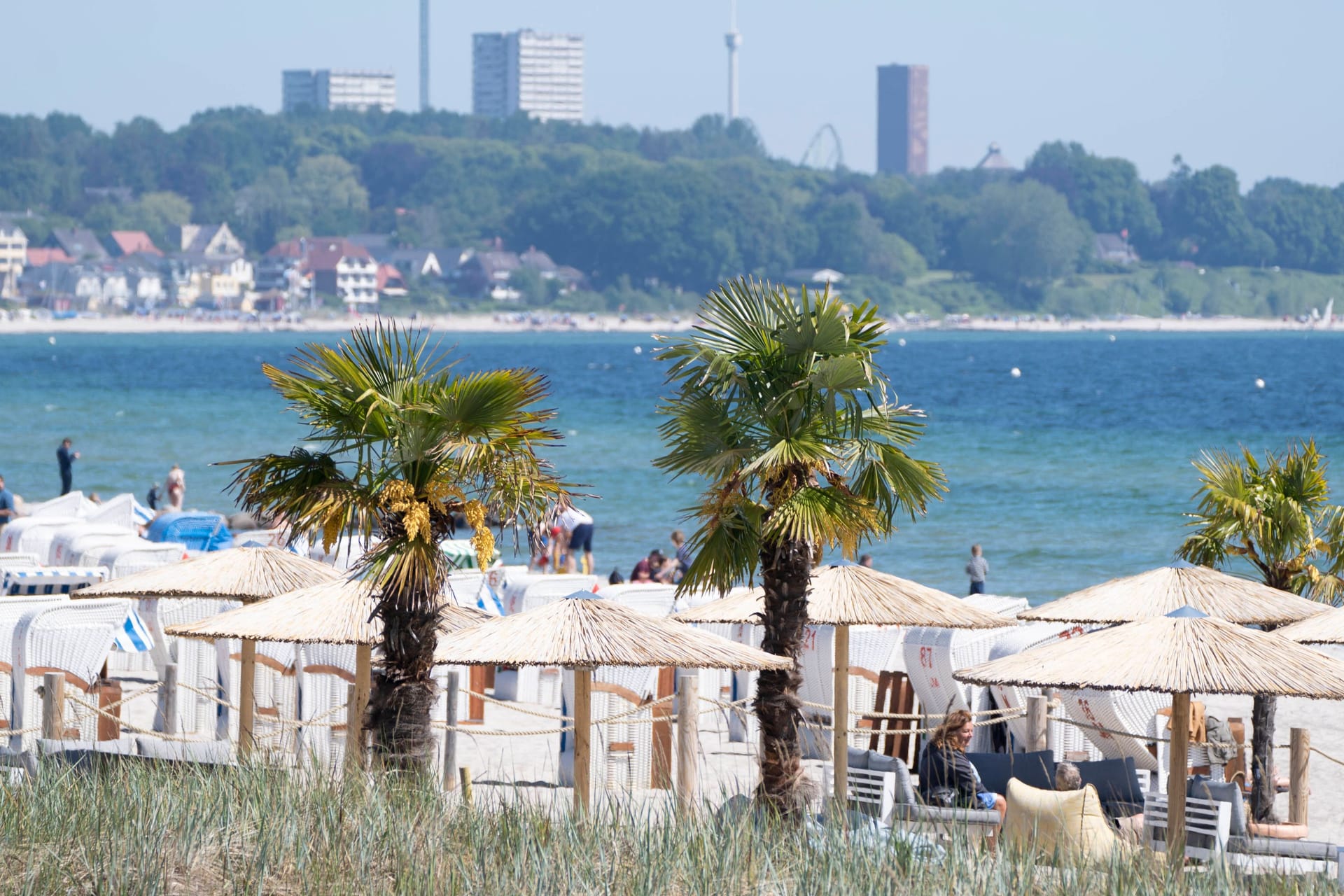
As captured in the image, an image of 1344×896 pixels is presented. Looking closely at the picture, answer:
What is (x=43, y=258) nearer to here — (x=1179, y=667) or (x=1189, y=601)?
(x=1189, y=601)

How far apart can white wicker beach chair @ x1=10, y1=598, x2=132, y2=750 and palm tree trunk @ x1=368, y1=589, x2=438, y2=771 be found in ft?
11.6

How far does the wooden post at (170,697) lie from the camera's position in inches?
461

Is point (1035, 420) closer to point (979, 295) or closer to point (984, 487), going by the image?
point (984, 487)

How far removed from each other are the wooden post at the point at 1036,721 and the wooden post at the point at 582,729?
3.36m

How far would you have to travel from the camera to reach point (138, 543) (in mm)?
17703

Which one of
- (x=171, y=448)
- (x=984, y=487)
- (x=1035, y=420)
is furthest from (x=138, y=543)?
(x=1035, y=420)

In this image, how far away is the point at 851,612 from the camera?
10438mm

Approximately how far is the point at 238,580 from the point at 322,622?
5.97 feet

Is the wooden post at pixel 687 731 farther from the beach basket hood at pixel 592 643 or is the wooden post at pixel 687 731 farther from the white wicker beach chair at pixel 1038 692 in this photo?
the white wicker beach chair at pixel 1038 692

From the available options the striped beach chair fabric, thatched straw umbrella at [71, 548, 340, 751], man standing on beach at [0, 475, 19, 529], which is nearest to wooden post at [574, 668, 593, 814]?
thatched straw umbrella at [71, 548, 340, 751]

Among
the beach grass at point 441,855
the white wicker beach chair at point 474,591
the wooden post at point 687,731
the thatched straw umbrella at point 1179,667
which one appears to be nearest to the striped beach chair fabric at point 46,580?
the white wicker beach chair at point 474,591

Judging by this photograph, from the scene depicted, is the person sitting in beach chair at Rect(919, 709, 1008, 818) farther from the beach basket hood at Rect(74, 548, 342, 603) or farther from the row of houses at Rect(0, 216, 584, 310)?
the row of houses at Rect(0, 216, 584, 310)

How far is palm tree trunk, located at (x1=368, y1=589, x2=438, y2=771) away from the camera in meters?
9.35

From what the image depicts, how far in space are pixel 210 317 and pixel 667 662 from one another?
18540cm
